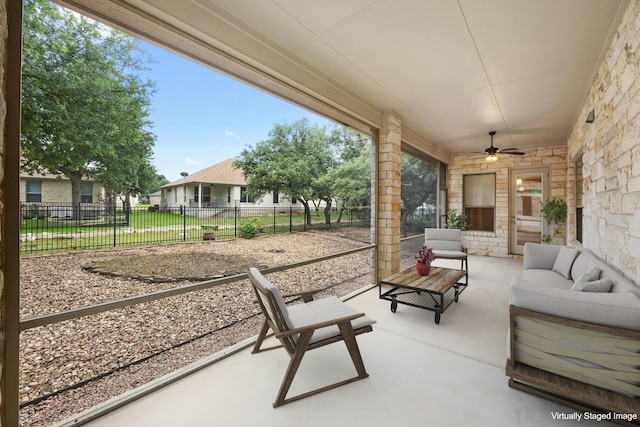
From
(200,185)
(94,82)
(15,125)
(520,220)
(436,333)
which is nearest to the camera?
(15,125)

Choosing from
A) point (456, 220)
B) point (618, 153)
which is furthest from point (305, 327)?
point (456, 220)

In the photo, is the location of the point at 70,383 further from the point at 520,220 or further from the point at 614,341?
the point at 520,220

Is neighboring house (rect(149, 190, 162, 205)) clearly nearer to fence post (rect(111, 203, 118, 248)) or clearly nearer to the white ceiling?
fence post (rect(111, 203, 118, 248))

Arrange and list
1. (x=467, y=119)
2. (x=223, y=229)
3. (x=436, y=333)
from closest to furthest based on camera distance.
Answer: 1. (x=436, y=333)
2. (x=223, y=229)
3. (x=467, y=119)

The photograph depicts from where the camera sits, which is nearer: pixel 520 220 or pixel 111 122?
pixel 111 122

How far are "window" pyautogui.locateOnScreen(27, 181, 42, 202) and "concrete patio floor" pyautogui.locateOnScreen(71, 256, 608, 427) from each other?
4.50ft

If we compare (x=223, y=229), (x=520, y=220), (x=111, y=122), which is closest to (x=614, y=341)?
(x=223, y=229)

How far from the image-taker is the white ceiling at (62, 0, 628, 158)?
1.92 m

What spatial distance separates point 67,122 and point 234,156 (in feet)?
4.38

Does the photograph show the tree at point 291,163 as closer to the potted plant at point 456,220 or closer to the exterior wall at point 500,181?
the potted plant at point 456,220

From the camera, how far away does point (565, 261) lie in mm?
3252

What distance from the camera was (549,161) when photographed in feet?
20.0

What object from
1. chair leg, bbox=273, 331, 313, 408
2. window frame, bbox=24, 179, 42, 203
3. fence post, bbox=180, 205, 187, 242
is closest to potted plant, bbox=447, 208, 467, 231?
chair leg, bbox=273, 331, 313, 408

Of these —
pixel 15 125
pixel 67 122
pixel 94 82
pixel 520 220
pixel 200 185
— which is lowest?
pixel 520 220
